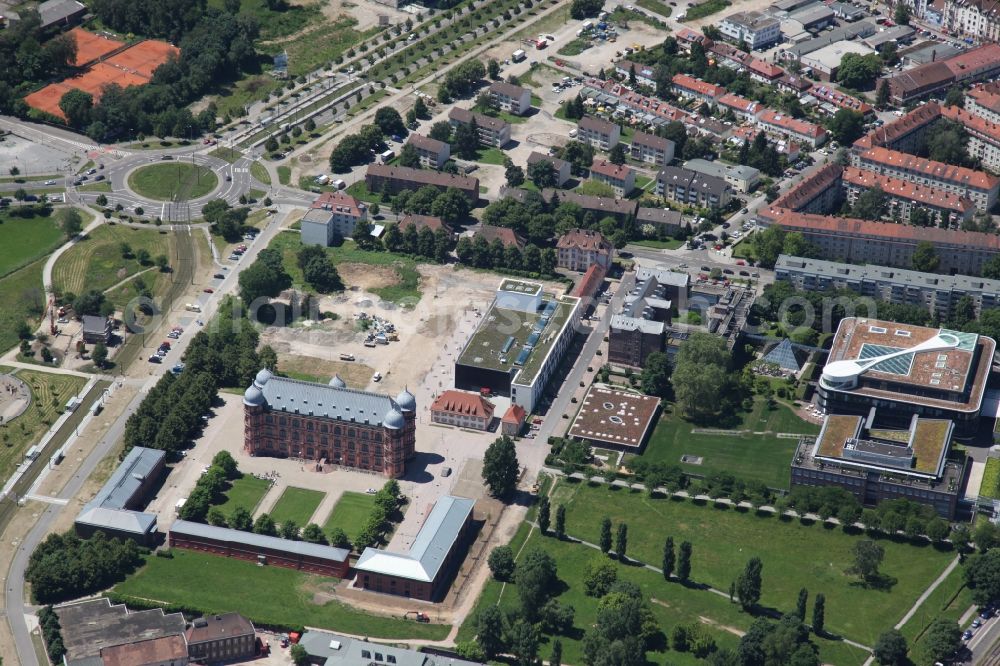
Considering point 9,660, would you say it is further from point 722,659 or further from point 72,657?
point 722,659

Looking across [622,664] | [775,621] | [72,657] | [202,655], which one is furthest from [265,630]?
[775,621]

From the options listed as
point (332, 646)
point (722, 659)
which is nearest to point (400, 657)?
point (332, 646)

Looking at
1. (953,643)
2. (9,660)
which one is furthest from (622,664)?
(9,660)

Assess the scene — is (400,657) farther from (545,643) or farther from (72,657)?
(72,657)

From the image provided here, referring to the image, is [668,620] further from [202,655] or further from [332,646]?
[202,655]
